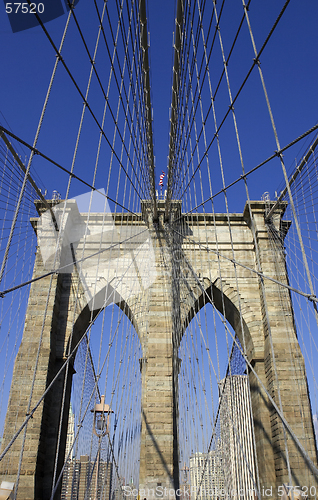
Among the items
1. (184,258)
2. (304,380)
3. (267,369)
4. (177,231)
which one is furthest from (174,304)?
(304,380)

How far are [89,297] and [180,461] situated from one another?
419 centimetres

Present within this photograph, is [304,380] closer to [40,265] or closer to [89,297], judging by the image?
[89,297]

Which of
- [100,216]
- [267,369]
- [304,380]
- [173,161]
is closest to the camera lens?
[304,380]

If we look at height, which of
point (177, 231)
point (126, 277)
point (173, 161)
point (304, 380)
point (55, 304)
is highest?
point (173, 161)

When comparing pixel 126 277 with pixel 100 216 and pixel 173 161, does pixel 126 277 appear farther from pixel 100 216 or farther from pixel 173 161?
pixel 173 161

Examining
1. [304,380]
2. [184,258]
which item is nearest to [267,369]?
[304,380]

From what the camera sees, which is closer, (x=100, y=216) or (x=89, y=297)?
(x=89, y=297)

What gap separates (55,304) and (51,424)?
2.59 metres

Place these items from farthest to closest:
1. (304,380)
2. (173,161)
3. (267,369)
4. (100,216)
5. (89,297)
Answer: (100,216)
(89,297)
(173,161)
(267,369)
(304,380)

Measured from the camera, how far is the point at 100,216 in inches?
437

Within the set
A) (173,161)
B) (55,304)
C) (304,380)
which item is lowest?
(304,380)

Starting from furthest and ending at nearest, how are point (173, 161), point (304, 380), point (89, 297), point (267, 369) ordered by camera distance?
1. point (89, 297)
2. point (173, 161)
3. point (267, 369)
4. point (304, 380)

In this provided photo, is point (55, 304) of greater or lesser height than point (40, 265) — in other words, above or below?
below

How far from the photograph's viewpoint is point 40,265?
1012 cm
